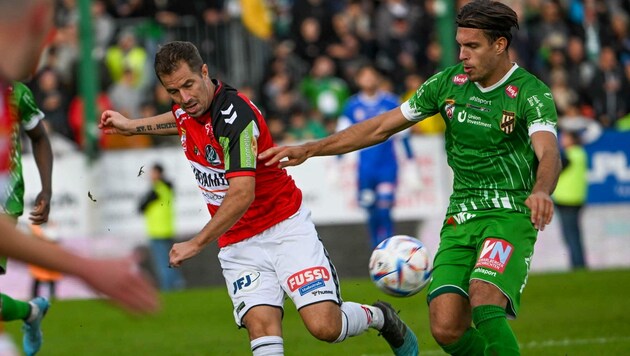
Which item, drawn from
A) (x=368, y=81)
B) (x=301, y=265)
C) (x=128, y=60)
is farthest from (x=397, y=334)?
(x=128, y=60)

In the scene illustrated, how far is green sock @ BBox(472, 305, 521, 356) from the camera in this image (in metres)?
6.58

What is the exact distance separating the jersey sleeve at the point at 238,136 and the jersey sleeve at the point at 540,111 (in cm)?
165

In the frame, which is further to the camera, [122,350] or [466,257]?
[122,350]

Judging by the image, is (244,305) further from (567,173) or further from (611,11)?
(611,11)

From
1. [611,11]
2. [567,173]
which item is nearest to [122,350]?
[567,173]

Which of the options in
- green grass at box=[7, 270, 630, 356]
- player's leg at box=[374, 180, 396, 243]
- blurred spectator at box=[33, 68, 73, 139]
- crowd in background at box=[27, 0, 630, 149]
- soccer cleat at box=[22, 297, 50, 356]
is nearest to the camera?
soccer cleat at box=[22, 297, 50, 356]

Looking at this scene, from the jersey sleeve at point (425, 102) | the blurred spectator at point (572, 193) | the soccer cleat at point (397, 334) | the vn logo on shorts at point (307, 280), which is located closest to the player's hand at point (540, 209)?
the jersey sleeve at point (425, 102)

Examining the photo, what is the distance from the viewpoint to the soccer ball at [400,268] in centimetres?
774

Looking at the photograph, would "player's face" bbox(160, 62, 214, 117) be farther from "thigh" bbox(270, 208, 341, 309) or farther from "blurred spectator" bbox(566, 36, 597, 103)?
"blurred spectator" bbox(566, 36, 597, 103)

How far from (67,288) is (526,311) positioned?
25.0 ft

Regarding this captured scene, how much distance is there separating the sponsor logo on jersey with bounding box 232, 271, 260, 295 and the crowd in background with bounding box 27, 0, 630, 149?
11.0m

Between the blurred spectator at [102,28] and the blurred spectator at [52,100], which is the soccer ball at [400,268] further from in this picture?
the blurred spectator at [102,28]

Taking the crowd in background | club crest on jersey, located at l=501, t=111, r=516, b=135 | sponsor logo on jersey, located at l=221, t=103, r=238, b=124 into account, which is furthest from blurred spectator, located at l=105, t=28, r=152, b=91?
club crest on jersey, located at l=501, t=111, r=516, b=135

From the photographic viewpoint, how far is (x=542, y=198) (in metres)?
5.91
